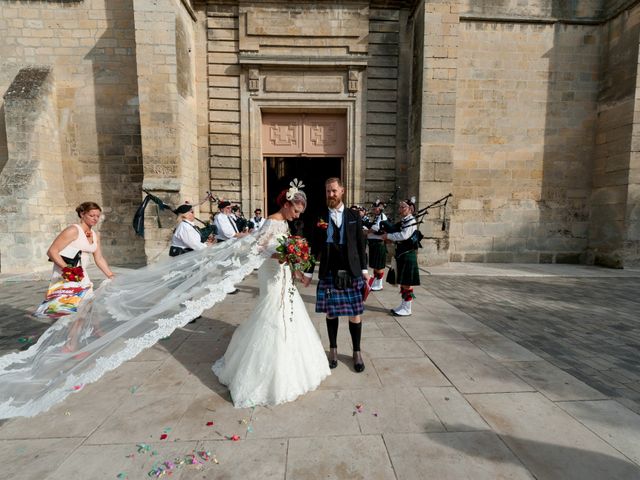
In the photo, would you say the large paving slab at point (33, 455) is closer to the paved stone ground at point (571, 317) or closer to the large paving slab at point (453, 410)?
the large paving slab at point (453, 410)

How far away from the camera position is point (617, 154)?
9727 millimetres

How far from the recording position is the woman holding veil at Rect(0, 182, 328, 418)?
2645 mm

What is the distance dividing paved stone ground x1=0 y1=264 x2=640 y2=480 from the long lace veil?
30 centimetres

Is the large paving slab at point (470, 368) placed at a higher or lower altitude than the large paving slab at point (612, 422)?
lower

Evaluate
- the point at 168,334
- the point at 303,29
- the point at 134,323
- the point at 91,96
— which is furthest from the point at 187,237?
the point at 303,29

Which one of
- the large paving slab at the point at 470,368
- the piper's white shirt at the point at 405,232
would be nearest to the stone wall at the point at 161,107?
the piper's white shirt at the point at 405,232

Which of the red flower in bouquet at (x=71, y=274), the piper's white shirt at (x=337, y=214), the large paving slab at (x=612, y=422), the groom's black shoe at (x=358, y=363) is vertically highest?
the piper's white shirt at (x=337, y=214)

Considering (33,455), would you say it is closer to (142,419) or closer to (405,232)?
(142,419)

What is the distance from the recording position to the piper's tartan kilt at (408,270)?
5.27 meters

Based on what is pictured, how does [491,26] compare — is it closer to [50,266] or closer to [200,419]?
[200,419]

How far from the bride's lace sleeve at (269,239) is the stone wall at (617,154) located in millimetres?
11600

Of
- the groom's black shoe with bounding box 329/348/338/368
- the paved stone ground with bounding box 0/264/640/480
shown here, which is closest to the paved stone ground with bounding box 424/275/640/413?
the paved stone ground with bounding box 0/264/640/480

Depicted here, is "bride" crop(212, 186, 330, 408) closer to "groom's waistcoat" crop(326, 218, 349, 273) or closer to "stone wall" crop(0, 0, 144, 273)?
"groom's waistcoat" crop(326, 218, 349, 273)

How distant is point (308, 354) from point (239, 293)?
391 centimetres
